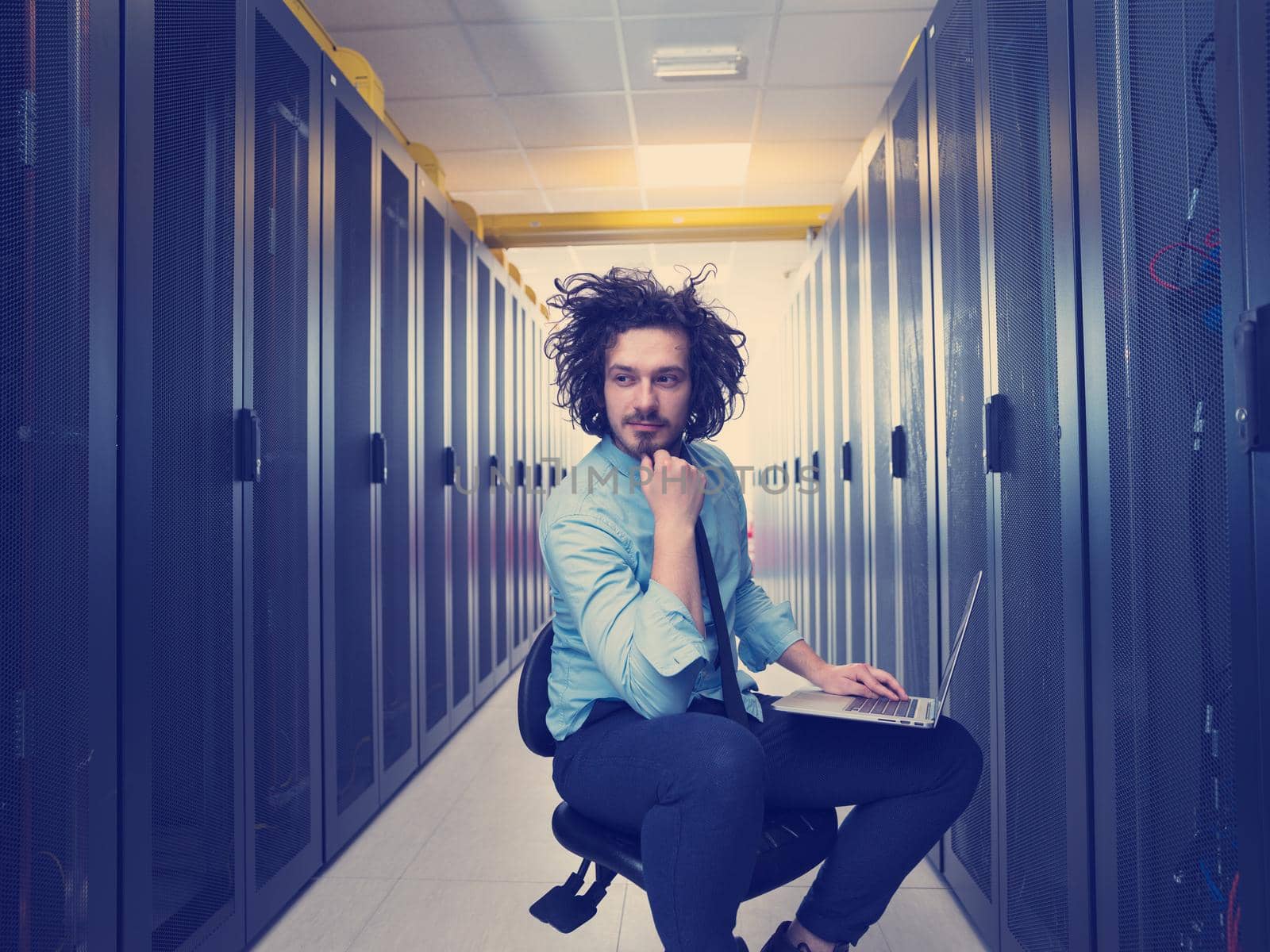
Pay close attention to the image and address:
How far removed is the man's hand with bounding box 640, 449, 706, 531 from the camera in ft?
3.99

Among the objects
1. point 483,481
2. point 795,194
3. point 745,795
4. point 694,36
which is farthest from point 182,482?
point 795,194

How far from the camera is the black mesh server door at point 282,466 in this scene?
65.5 inches

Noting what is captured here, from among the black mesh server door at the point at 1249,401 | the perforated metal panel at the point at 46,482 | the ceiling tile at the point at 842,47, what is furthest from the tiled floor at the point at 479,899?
the ceiling tile at the point at 842,47

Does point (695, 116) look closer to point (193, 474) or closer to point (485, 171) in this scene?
point (485, 171)

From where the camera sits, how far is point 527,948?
166 cm

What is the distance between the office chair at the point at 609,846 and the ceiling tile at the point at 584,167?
359cm

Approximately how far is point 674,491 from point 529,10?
254 centimetres

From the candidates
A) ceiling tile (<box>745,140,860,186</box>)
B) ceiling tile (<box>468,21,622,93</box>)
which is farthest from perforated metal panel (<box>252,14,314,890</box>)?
ceiling tile (<box>745,140,860,186</box>)

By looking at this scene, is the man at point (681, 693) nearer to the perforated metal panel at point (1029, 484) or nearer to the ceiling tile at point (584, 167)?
the perforated metal panel at point (1029, 484)

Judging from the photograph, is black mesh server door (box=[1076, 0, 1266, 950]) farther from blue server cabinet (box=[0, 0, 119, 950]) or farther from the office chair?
blue server cabinet (box=[0, 0, 119, 950])

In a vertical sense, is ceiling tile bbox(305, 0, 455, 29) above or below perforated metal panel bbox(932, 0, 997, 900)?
above

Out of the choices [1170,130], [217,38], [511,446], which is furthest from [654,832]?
[511,446]

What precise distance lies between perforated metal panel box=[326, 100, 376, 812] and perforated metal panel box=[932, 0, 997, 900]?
139 centimetres

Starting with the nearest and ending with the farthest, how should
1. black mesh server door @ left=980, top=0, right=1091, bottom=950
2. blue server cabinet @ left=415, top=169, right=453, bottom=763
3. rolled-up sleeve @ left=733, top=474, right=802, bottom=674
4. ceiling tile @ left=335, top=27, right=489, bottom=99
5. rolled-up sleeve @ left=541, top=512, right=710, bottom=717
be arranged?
rolled-up sleeve @ left=541, top=512, right=710, bottom=717, black mesh server door @ left=980, top=0, right=1091, bottom=950, rolled-up sleeve @ left=733, top=474, right=802, bottom=674, blue server cabinet @ left=415, top=169, right=453, bottom=763, ceiling tile @ left=335, top=27, right=489, bottom=99
